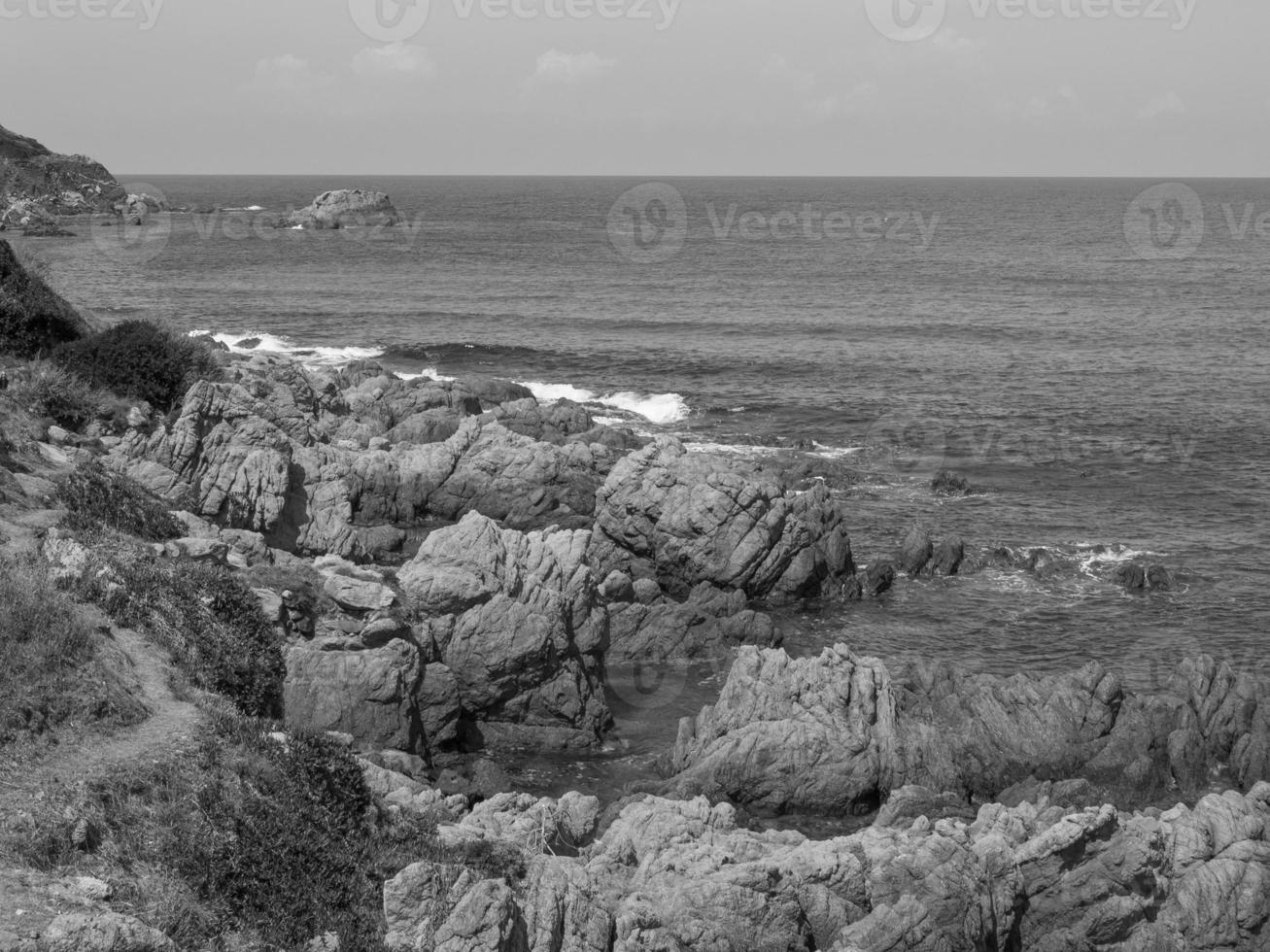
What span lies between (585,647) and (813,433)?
29.8m

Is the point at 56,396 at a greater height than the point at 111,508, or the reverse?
the point at 56,396

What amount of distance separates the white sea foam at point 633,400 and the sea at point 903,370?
0.97 feet

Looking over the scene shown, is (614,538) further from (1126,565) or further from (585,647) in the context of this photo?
(1126,565)

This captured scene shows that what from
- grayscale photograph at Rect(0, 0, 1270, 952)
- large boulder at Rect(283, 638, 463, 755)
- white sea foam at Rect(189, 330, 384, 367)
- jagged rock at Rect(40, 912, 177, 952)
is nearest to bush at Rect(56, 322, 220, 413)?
grayscale photograph at Rect(0, 0, 1270, 952)

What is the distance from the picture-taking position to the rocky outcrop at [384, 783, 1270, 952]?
18656 mm

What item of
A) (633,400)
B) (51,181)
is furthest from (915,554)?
(51,181)

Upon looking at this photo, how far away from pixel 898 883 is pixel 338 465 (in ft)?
89.8

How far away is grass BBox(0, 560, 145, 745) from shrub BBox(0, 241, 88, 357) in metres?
22.4

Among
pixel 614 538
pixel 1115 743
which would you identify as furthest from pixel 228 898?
pixel 614 538

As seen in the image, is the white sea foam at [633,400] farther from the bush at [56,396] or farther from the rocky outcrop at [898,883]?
the rocky outcrop at [898,883]

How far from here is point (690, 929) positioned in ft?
61.4

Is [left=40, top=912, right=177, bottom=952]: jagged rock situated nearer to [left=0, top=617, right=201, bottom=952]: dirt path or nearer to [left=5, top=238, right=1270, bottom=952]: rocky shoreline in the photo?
[left=5, top=238, right=1270, bottom=952]: rocky shoreline

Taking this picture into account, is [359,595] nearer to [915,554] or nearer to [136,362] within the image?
[136,362]

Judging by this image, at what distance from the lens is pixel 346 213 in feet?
608
